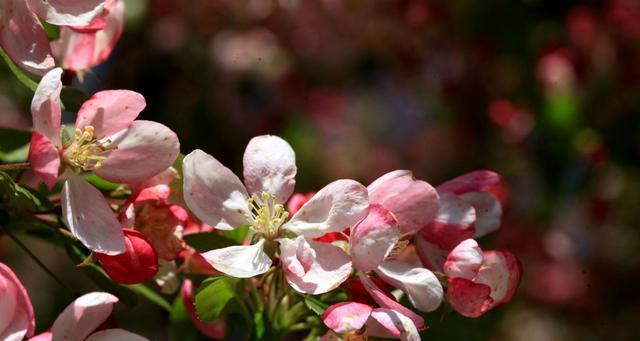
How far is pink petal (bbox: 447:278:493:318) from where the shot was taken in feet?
3.12

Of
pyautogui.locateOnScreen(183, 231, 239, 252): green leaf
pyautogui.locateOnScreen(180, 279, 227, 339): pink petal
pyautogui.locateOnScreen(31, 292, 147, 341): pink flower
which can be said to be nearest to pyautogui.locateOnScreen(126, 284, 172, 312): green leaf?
pyautogui.locateOnScreen(180, 279, 227, 339): pink petal

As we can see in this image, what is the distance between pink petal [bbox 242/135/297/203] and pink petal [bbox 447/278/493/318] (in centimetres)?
20

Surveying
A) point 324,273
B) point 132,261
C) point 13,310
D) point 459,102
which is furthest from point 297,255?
point 459,102

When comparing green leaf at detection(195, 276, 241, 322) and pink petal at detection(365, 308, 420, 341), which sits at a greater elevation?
pink petal at detection(365, 308, 420, 341)

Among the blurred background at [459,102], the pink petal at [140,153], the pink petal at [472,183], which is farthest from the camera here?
the blurred background at [459,102]

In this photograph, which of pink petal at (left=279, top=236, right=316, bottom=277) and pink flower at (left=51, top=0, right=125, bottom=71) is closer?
pink petal at (left=279, top=236, right=316, bottom=277)

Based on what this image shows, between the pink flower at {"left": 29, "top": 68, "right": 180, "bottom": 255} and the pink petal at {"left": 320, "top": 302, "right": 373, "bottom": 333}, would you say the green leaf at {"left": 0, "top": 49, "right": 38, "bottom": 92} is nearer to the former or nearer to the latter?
the pink flower at {"left": 29, "top": 68, "right": 180, "bottom": 255}

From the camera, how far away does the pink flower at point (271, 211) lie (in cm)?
91

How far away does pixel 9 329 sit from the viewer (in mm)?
833

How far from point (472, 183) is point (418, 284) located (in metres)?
0.17

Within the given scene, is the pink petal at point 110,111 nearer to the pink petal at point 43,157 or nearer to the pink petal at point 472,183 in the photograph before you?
the pink petal at point 43,157

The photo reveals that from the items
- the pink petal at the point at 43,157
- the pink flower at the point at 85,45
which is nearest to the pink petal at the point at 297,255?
the pink petal at the point at 43,157

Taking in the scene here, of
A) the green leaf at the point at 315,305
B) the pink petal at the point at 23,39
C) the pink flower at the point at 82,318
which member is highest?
the pink petal at the point at 23,39

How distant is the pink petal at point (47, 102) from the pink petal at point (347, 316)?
31 centimetres
